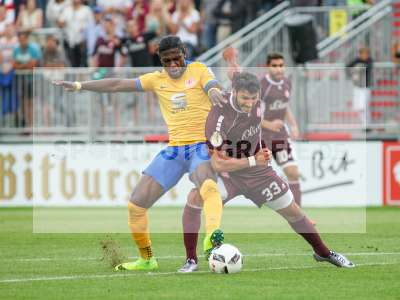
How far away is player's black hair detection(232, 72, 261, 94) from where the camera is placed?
37.2 feet

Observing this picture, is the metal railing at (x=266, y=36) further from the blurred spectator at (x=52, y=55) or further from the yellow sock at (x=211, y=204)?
the yellow sock at (x=211, y=204)

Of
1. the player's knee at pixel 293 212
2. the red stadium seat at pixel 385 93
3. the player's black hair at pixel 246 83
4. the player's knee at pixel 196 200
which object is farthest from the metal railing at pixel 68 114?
the player's black hair at pixel 246 83

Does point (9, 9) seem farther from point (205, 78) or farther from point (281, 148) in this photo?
point (205, 78)

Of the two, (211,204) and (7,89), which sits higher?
(7,89)

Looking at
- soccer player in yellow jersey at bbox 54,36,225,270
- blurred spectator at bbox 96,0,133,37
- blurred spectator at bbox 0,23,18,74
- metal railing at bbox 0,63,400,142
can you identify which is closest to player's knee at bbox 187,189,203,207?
soccer player in yellow jersey at bbox 54,36,225,270

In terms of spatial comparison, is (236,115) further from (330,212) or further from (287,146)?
(330,212)

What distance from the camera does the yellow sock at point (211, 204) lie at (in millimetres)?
11398

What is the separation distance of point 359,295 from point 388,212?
1144 cm

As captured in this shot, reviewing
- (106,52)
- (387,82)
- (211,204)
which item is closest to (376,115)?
(387,82)

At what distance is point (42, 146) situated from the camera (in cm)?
2350

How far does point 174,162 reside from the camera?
11969mm

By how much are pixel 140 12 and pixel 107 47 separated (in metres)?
1.57

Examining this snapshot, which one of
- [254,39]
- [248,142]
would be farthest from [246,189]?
[254,39]

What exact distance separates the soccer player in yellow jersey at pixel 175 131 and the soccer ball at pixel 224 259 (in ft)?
1.53
